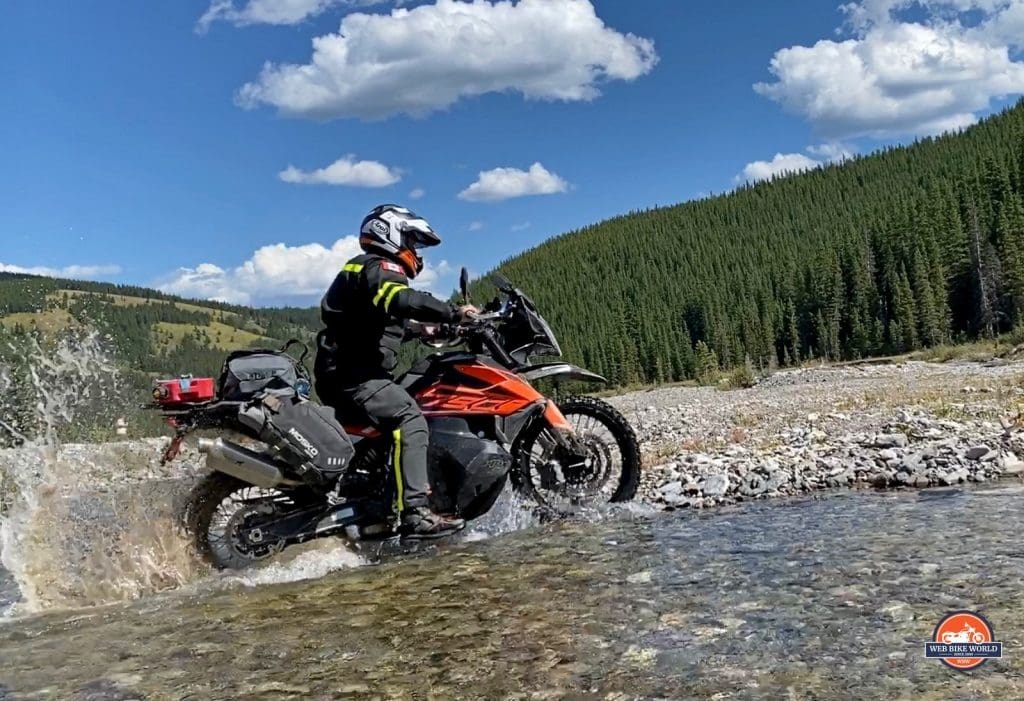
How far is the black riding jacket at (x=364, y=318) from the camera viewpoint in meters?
6.99

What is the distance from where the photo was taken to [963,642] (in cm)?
389

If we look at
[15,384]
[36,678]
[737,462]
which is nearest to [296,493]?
[36,678]

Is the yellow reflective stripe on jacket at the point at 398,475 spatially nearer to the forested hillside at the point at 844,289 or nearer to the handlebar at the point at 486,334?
the handlebar at the point at 486,334

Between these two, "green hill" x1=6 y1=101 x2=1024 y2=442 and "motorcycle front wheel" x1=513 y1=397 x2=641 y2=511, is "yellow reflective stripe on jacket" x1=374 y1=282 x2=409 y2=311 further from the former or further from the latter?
"green hill" x1=6 y1=101 x2=1024 y2=442

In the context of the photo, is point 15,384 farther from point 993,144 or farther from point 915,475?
point 993,144

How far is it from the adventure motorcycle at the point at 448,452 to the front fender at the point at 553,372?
0.01 m

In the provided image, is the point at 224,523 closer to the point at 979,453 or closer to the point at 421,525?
the point at 421,525

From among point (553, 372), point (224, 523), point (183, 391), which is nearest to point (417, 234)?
point (553, 372)

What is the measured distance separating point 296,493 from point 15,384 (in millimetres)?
6082

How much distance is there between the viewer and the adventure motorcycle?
695 cm

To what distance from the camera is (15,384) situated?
10938 millimetres

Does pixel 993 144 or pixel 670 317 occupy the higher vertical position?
pixel 993 144

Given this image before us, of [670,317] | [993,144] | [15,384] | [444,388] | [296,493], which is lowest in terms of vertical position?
[296,493]

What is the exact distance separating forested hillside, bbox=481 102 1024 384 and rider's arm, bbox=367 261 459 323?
259 ft
